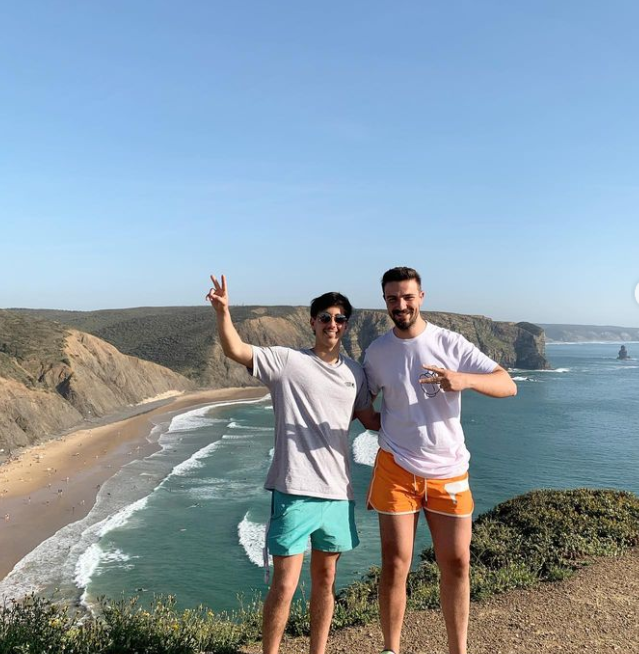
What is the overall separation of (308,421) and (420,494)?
0.81m

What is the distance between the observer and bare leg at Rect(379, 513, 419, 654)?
139 inches

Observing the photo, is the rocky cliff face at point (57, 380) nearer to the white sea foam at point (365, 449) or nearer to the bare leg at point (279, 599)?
the white sea foam at point (365, 449)

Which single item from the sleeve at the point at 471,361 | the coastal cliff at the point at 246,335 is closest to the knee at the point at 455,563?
the sleeve at the point at 471,361

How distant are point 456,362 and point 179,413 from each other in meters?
52.1

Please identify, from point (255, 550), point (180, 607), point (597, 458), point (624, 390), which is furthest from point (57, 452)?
point (624, 390)

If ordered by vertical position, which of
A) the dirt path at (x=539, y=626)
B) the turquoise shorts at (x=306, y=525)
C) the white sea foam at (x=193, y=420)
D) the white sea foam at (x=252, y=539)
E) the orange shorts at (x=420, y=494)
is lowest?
the white sea foam at (x=193, y=420)

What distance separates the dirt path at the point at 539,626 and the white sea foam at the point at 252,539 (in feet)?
43.2

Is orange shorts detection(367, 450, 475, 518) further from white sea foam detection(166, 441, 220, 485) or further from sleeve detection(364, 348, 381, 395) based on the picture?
white sea foam detection(166, 441, 220, 485)

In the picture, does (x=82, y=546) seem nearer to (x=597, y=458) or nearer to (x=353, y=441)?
(x=353, y=441)

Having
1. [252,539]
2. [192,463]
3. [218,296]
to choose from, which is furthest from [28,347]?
[218,296]

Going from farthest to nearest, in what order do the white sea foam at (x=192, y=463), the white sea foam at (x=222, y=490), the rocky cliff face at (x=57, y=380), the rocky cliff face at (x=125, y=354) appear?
the rocky cliff face at (x=125, y=354) → the rocky cliff face at (x=57, y=380) → the white sea foam at (x=192, y=463) → the white sea foam at (x=222, y=490)

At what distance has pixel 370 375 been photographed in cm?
374

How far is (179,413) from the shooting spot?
2096 inches

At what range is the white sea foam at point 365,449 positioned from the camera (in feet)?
110
